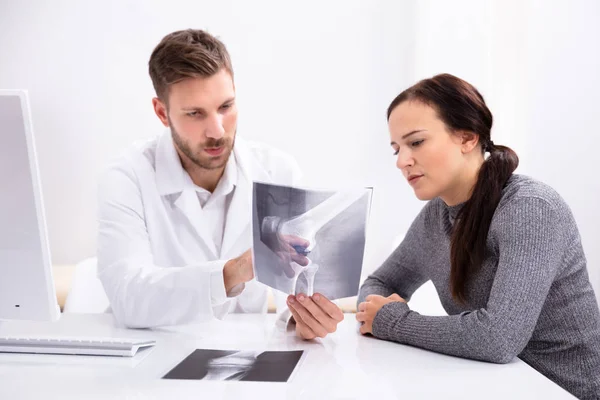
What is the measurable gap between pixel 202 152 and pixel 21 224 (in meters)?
0.97

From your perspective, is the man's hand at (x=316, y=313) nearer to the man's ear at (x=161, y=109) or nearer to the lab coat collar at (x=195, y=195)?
the lab coat collar at (x=195, y=195)

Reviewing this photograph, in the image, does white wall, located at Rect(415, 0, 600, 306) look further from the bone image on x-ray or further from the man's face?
the bone image on x-ray

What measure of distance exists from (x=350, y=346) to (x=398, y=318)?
0.44 ft

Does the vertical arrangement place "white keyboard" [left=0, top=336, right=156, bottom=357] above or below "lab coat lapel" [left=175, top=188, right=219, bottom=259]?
below

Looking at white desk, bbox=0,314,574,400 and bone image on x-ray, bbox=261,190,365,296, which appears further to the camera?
bone image on x-ray, bbox=261,190,365,296

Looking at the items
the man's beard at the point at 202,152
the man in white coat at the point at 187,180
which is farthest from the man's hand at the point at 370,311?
the man's beard at the point at 202,152

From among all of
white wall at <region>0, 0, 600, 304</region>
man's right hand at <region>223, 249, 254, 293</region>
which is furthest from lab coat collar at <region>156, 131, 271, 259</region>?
white wall at <region>0, 0, 600, 304</region>

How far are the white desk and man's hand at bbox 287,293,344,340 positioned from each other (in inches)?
1.6

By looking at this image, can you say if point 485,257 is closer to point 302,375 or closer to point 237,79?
point 302,375

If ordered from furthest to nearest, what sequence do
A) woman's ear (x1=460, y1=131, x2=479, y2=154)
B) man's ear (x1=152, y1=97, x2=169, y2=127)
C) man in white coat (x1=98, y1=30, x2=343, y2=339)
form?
1. man's ear (x1=152, y1=97, x2=169, y2=127)
2. man in white coat (x1=98, y1=30, x2=343, y2=339)
3. woman's ear (x1=460, y1=131, x2=479, y2=154)

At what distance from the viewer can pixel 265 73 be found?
12.3ft

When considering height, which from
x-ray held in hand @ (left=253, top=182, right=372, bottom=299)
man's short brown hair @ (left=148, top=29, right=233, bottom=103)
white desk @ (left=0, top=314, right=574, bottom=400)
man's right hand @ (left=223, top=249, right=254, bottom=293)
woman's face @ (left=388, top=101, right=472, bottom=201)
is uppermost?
man's short brown hair @ (left=148, top=29, right=233, bottom=103)

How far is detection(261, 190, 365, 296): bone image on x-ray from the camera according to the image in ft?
4.76

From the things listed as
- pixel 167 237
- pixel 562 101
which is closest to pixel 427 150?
pixel 167 237
